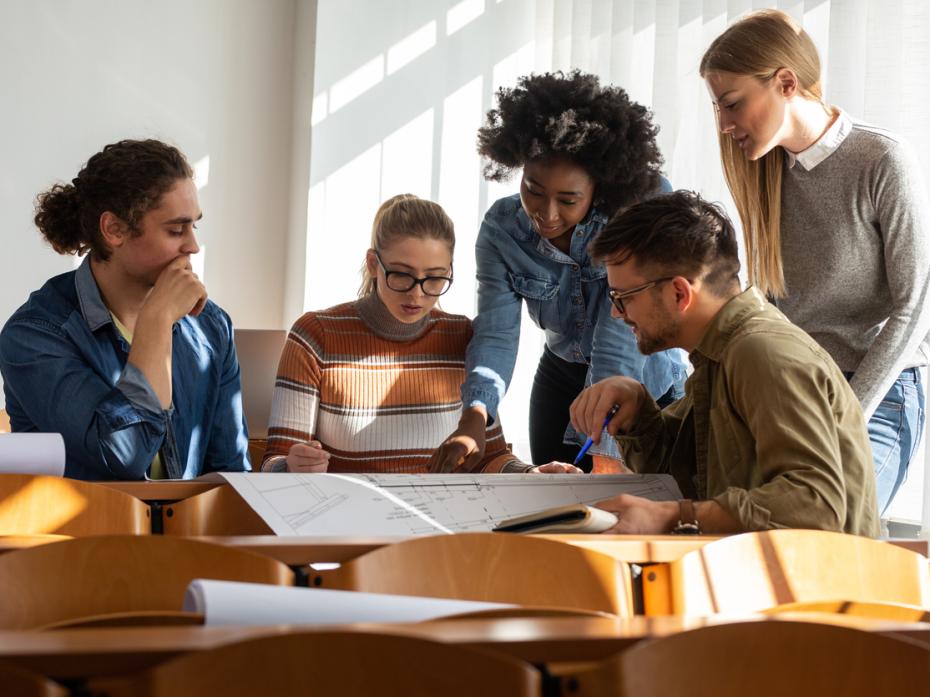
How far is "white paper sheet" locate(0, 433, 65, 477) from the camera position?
1.64 metres

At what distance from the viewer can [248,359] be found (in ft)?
10.7

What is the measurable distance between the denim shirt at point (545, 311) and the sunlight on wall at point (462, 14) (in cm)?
234

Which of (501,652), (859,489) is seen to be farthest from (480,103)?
(501,652)

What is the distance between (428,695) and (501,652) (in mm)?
79

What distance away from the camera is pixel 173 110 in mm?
4773

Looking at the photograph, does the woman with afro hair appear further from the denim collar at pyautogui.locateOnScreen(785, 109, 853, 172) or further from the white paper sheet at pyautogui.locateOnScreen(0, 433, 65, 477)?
the white paper sheet at pyautogui.locateOnScreen(0, 433, 65, 477)

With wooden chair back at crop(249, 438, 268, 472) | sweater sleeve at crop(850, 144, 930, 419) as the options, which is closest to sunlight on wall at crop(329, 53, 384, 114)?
wooden chair back at crop(249, 438, 268, 472)

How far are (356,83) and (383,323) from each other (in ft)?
8.73

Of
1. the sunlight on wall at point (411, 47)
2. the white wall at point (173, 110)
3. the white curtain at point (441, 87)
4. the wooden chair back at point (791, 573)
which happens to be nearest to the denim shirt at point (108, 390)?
the wooden chair back at point (791, 573)

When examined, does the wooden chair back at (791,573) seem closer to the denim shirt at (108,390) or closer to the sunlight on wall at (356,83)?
the denim shirt at (108,390)

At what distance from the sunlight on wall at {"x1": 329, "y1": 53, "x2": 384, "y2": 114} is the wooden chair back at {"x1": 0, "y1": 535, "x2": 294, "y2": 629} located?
3869 millimetres

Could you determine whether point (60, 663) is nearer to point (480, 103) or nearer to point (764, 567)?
point (764, 567)

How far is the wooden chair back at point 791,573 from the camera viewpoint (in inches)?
51.4

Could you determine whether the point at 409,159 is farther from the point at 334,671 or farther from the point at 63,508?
the point at 334,671
